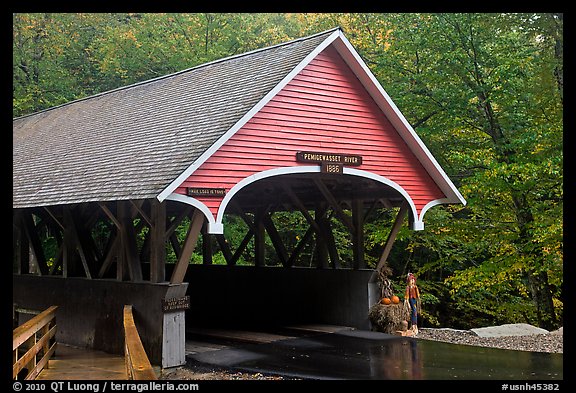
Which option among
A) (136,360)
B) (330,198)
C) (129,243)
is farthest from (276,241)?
(136,360)

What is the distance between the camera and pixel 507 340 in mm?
12797

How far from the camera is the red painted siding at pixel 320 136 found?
1073 cm

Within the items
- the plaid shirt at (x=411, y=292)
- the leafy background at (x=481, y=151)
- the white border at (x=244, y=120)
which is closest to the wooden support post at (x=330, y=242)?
the plaid shirt at (x=411, y=292)

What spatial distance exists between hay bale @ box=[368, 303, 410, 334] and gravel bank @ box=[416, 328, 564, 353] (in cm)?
47

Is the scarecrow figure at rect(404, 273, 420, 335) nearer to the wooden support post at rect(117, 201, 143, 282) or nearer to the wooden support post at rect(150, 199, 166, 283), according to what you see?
the wooden support post at rect(150, 199, 166, 283)

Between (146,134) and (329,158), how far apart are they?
345cm

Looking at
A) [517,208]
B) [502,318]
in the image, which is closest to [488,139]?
[517,208]

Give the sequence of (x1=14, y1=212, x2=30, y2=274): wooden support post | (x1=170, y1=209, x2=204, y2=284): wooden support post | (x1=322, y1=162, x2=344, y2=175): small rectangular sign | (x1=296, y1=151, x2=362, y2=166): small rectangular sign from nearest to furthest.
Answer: (x1=170, y1=209, x2=204, y2=284): wooden support post → (x1=296, y1=151, x2=362, y2=166): small rectangular sign → (x1=322, y1=162, x2=344, y2=175): small rectangular sign → (x1=14, y1=212, x2=30, y2=274): wooden support post

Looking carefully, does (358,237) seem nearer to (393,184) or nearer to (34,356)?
(393,184)

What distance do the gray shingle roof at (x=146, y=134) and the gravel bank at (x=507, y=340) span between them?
5755mm

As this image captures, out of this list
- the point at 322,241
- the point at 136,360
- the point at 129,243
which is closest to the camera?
the point at 136,360

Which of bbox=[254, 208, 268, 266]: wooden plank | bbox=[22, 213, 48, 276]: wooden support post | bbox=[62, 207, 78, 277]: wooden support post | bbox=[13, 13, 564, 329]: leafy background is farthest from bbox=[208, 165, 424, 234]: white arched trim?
bbox=[22, 213, 48, 276]: wooden support post

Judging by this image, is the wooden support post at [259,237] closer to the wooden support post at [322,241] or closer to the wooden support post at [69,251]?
the wooden support post at [322,241]

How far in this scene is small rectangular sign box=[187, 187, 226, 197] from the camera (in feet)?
33.0
